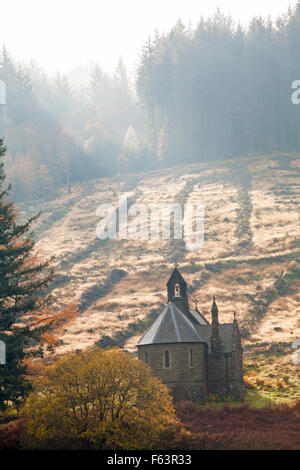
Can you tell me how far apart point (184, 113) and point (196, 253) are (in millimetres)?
58581

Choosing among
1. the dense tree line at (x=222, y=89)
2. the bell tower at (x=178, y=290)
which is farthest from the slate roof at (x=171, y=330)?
the dense tree line at (x=222, y=89)

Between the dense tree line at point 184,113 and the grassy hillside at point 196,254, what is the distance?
6797 millimetres

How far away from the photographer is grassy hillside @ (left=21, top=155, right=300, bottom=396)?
75.7 metres

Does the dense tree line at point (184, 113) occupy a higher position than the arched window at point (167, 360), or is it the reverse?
the dense tree line at point (184, 113)

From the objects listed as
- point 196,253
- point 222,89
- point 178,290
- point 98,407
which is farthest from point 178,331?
point 222,89

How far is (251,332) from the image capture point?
7144 centimetres

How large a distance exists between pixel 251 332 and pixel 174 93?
91902mm

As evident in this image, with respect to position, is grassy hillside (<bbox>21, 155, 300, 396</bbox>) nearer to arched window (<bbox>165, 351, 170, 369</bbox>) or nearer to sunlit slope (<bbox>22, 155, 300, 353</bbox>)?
sunlit slope (<bbox>22, 155, 300, 353</bbox>)

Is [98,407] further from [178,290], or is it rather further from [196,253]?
[196,253]

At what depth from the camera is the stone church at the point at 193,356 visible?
51688 mm

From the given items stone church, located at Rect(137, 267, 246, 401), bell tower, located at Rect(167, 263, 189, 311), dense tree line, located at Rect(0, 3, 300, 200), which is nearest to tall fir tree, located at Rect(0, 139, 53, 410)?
stone church, located at Rect(137, 267, 246, 401)

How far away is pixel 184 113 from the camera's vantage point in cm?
14800

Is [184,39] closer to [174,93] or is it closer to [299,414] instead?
[174,93]

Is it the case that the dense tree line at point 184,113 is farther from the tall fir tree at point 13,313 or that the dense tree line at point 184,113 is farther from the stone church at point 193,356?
the tall fir tree at point 13,313
